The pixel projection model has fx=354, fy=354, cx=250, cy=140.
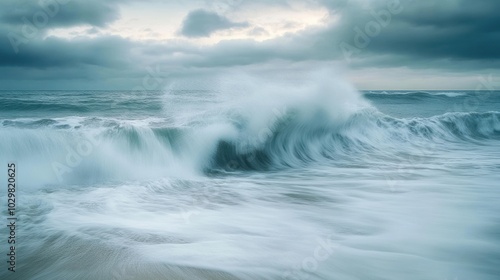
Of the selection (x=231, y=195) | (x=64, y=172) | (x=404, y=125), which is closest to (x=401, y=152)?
(x=404, y=125)

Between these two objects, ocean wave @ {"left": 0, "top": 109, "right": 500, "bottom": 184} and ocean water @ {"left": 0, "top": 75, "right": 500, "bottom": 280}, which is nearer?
ocean water @ {"left": 0, "top": 75, "right": 500, "bottom": 280}

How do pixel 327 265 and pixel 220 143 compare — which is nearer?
pixel 327 265

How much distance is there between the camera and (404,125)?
46.4ft

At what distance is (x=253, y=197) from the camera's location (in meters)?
5.65

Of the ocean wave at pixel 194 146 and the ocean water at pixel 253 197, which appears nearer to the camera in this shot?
the ocean water at pixel 253 197

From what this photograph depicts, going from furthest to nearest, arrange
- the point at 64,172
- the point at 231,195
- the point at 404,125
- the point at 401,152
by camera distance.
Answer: the point at 404,125
the point at 401,152
the point at 64,172
the point at 231,195

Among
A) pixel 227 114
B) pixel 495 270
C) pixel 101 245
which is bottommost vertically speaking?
pixel 101 245

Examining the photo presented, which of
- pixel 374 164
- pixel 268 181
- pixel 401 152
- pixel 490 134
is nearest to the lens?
pixel 268 181

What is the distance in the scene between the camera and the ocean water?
3143 millimetres

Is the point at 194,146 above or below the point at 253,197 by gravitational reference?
above

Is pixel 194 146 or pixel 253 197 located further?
pixel 194 146

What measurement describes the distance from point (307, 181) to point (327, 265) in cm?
387

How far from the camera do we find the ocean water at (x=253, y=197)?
10.3ft

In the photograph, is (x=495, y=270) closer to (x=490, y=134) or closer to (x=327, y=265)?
(x=327, y=265)
